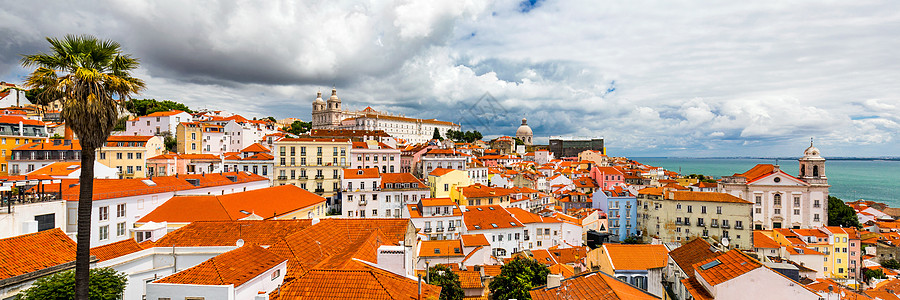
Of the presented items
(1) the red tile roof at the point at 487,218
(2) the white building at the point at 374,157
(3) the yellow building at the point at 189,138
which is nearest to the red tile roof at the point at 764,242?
(1) the red tile roof at the point at 487,218

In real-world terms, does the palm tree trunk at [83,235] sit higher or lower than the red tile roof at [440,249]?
higher

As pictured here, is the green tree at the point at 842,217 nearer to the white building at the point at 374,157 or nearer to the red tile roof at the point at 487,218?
the red tile roof at the point at 487,218

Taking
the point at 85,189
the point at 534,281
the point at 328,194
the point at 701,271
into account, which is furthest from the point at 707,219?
the point at 85,189

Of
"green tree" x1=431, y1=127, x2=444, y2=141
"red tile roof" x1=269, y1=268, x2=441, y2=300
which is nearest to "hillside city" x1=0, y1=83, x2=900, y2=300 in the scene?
"red tile roof" x1=269, y1=268, x2=441, y2=300

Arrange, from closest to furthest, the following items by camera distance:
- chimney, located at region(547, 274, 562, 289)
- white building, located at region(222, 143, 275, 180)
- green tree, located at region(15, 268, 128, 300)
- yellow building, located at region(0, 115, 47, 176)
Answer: green tree, located at region(15, 268, 128, 300)
chimney, located at region(547, 274, 562, 289)
yellow building, located at region(0, 115, 47, 176)
white building, located at region(222, 143, 275, 180)

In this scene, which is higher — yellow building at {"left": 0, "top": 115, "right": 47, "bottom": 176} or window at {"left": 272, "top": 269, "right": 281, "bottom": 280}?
yellow building at {"left": 0, "top": 115, "right": 47, "bottom": 176}

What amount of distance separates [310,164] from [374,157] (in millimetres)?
8309

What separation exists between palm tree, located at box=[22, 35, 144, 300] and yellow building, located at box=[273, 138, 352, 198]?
3982 centimetres

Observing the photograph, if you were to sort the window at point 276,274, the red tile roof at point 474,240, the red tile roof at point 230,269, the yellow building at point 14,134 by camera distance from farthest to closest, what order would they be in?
the yellow building at point 14,134
the red tile roof at point 474,240
the window at point 276,274
the red tile roof at point 230,269

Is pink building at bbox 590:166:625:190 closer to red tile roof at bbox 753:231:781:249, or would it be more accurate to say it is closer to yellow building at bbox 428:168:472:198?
red tile roof at bbox 753:231:781:249

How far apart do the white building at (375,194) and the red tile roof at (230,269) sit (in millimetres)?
30362

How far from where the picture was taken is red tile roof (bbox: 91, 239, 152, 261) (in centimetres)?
1300

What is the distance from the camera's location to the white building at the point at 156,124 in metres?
70.9

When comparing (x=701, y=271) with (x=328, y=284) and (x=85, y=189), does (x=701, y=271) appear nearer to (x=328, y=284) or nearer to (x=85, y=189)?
(x=328, y=284)
